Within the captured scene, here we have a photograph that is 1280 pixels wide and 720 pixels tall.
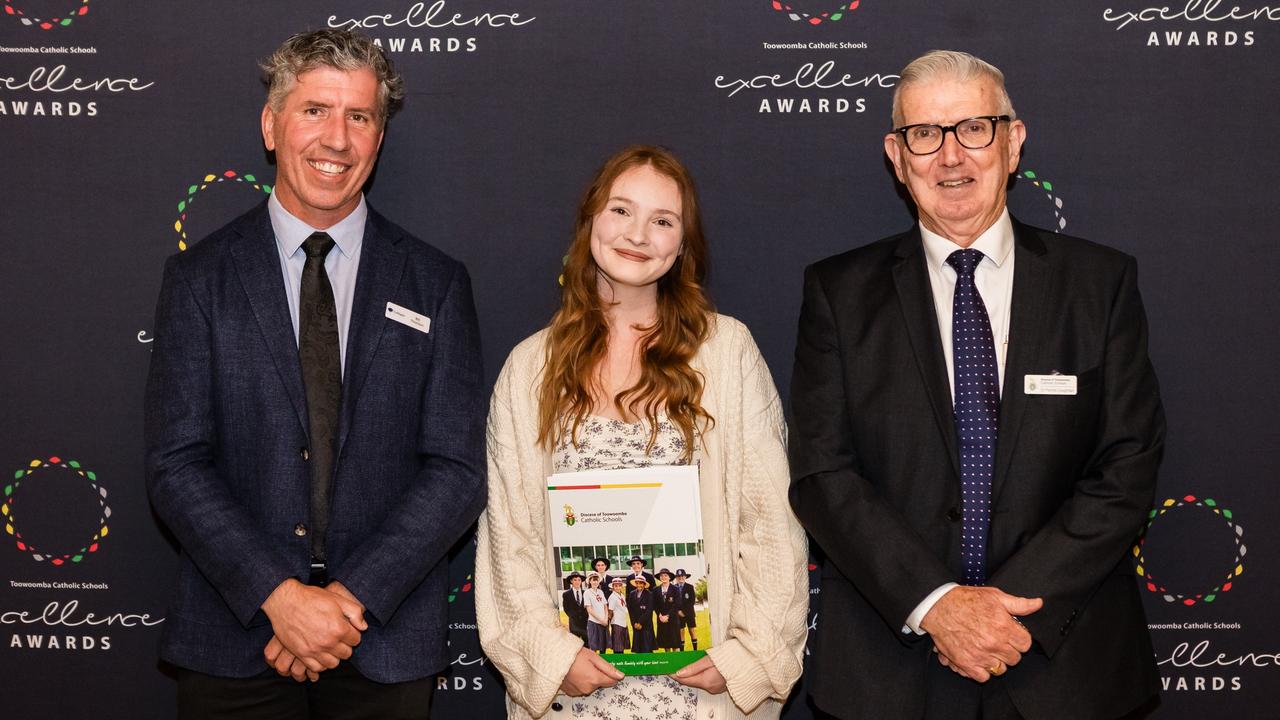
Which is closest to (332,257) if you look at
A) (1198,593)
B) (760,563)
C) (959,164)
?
(760,563)

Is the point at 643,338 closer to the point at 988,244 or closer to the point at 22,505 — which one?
the point at 988,244

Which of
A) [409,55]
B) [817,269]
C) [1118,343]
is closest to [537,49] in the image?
[409,55]

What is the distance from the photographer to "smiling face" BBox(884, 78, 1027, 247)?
2.69m

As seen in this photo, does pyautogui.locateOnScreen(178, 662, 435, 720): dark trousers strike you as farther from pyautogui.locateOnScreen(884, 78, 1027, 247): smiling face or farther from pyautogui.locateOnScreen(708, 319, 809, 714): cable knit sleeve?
pyautogui.locateOnScreen(884, 78, 1027, 247): smiling face

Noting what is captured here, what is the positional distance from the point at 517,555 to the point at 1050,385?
4.56 feet

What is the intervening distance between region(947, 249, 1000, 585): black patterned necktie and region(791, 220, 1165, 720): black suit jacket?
1.2 inches

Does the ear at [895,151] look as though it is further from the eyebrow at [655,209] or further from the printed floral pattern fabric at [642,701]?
the printed floral pattern fabric at [642,701]

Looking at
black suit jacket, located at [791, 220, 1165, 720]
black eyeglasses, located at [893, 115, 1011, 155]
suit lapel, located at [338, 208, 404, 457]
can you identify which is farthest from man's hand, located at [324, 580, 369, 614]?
black eyeglasses, located at [893, 115, 1011, 155]

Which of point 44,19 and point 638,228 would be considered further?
point 44,19

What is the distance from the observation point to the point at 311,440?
9.03 feet

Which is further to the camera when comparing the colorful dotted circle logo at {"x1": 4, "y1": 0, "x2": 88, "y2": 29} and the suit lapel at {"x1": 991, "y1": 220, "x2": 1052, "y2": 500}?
the colorful dotted circle logo at {"x1": 4, "y1": 0, "x2": 88, "y2": 29}

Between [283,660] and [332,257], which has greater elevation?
[332,257]

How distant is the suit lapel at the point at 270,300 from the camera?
8.87ft

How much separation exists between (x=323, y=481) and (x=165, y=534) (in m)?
1.10
